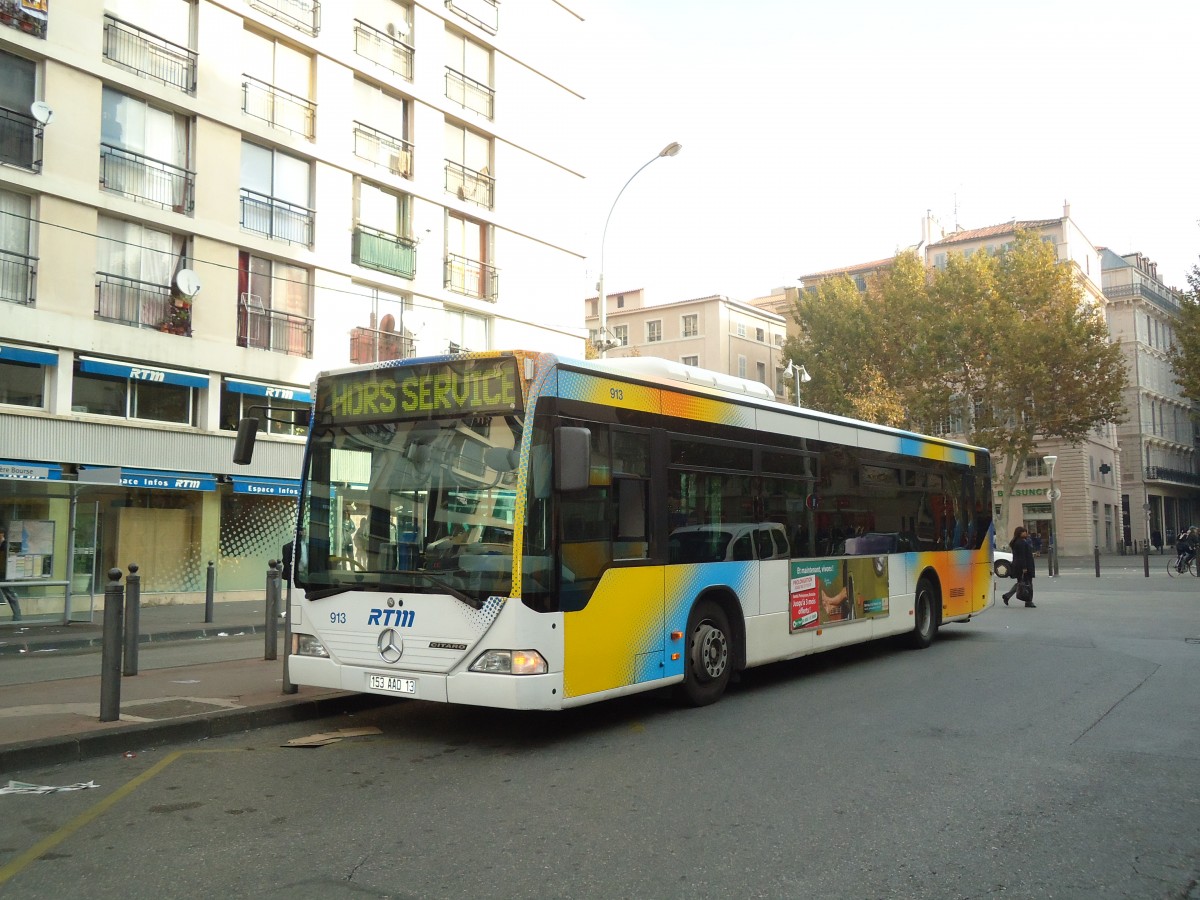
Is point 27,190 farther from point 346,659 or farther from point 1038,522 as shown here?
point 1038,522

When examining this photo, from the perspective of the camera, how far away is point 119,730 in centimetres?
730

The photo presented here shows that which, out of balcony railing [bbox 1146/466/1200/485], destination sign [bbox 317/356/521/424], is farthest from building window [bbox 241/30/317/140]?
balcony railing [bbox 1146/466/1200/485]

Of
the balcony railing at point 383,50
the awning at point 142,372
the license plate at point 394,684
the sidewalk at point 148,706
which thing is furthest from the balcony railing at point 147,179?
the license plate at point 394,684

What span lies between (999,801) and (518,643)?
3.15 m

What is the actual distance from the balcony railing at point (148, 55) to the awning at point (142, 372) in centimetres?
620

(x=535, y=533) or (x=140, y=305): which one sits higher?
(x=140, y=305)

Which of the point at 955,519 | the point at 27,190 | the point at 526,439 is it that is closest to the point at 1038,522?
the point at 955,519

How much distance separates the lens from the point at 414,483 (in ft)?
25.1

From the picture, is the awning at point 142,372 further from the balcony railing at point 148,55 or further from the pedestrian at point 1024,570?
the pedestrian at point 1024,570

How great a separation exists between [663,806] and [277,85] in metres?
23.6

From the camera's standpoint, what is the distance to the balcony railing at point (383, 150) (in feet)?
89.1

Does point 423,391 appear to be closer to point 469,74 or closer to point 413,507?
point 413,507

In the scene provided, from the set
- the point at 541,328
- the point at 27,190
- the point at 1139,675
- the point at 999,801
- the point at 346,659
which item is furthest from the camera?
the point at 541,328

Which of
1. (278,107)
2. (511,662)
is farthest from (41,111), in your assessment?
(511,662)
